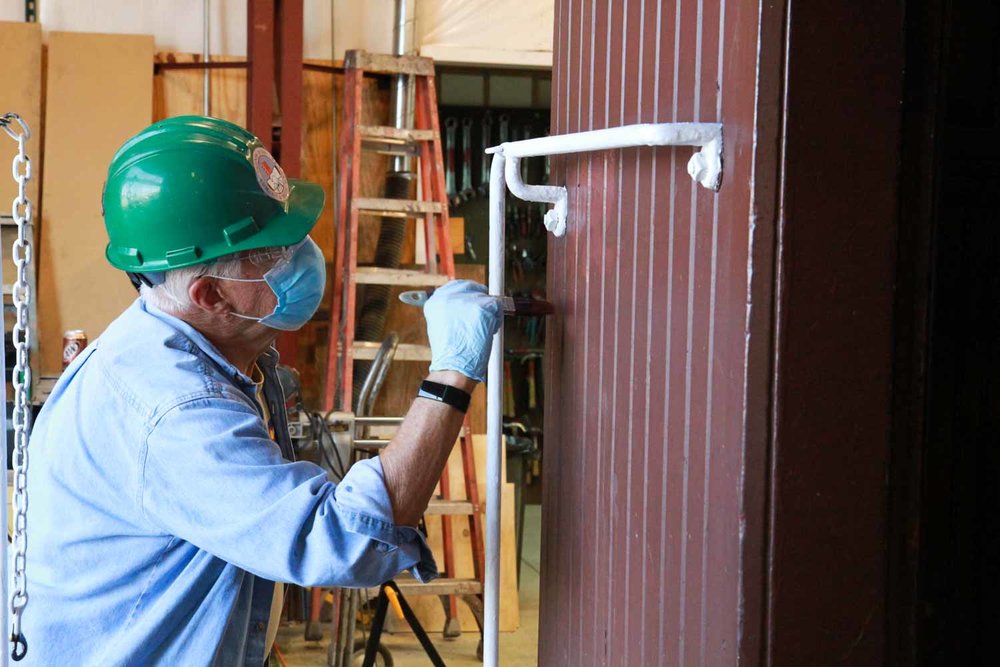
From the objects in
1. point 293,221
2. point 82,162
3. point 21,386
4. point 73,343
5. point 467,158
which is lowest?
point 73,343

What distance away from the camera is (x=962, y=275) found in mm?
1617

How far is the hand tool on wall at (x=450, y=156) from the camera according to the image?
20.4ft

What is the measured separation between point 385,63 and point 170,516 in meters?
4.20

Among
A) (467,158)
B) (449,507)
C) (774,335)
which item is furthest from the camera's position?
(467,158)

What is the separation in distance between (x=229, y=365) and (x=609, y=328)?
778 millimetres

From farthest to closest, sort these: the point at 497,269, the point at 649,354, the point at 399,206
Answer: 1. the point at 399,206
2. the point at 497,269
3. the point at 649,354

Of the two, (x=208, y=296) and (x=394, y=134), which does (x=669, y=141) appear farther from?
(x=394, y=134)

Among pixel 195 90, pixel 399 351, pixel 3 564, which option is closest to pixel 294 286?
pixel 3 564

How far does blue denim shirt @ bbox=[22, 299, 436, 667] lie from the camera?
1724 millimetres

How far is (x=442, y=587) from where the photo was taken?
5301 millimetres

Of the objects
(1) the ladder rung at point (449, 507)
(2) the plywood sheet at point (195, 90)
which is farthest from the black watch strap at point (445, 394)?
(2) the plywood sheet at point (195, 90)

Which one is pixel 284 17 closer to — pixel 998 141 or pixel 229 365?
pixel 229 365

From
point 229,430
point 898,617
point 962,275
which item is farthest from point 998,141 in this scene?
point 229,430

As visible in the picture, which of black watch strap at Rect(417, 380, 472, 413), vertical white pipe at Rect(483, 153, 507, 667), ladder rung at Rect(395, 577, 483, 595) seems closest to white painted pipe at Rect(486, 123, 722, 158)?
vertical white pipe at Rect(483, 153, 507, 667)
